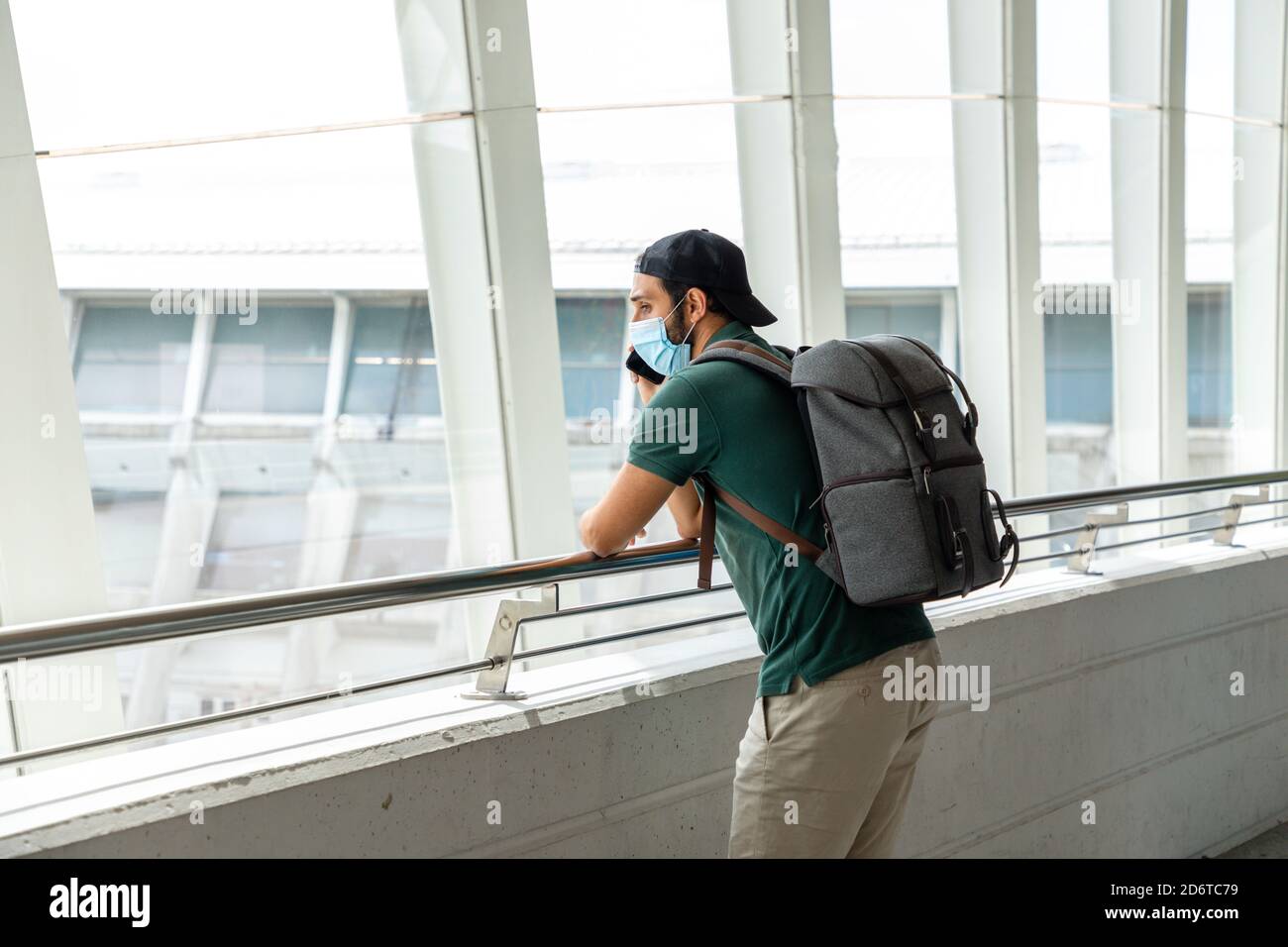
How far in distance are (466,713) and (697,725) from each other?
0.59 metres

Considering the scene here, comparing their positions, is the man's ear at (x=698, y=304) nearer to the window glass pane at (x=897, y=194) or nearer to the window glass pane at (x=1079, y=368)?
the window glass pane at (x=897, y=194)

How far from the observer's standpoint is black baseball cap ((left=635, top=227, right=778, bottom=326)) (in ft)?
7.21

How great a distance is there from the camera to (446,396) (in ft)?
21.4

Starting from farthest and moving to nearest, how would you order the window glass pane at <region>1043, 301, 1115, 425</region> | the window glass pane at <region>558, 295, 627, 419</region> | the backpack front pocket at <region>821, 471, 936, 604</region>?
the window glass pane at <region>1043, 301, 1115, 425</region>
the window glass pane at <region>558, 295, 627, 419</region>
the backpack front pocket at <region>821, 471, 936, 604</region>

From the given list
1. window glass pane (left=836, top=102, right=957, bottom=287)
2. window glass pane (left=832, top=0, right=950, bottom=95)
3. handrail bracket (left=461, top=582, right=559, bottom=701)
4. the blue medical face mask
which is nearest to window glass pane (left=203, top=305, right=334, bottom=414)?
window glass pane (left=836, top=102, right=957, bottom=287)

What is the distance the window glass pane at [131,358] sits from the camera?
5.77 metres

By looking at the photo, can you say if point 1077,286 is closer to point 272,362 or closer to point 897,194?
point 897,194

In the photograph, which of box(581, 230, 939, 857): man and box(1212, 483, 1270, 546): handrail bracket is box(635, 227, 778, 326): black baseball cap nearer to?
box(581, 230, 939, 857): man

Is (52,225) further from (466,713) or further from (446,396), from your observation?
(466,713)

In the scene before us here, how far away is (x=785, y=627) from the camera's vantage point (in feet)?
6.70

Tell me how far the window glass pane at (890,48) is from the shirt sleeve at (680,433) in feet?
19.3

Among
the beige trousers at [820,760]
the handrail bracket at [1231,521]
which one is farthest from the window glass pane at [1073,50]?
the beige trousers at [820,760]

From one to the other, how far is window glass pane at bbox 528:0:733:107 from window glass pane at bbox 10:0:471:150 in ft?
2.40
